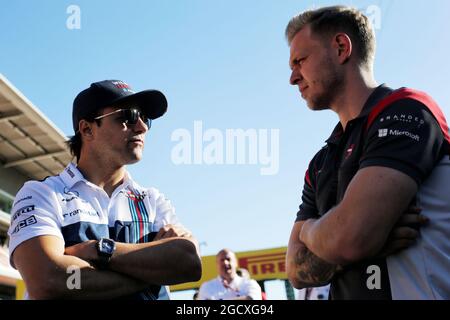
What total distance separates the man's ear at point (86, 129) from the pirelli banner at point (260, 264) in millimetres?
17516

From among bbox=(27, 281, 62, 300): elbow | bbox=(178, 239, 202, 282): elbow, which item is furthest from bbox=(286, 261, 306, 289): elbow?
bbox=(27, 281, 62, 300): elbow

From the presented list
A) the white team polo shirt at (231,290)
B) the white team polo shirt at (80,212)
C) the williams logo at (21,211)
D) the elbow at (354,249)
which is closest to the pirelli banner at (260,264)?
the white team polo shirt at (231,290)

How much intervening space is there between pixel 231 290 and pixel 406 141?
718 cm

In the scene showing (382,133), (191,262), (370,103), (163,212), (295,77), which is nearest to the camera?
(382,133)

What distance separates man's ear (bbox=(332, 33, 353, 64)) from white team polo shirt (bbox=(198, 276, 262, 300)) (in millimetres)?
6700

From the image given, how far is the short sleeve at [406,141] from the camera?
2047 mm

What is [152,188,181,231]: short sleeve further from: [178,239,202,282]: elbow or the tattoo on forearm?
the tattoo on forearm

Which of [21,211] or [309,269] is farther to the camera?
[21,211]

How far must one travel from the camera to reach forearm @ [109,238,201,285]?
285 cm

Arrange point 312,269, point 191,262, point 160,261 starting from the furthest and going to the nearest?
1. point 191,262
2. point 160,261
3. point 312,269

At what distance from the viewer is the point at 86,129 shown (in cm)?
357

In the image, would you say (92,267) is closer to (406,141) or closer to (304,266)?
(304,266)

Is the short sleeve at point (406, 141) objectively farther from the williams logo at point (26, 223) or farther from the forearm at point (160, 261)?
the williams logo at point (26, 223)

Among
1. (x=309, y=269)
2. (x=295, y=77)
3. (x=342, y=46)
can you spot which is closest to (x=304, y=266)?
(x=309, y=269)
